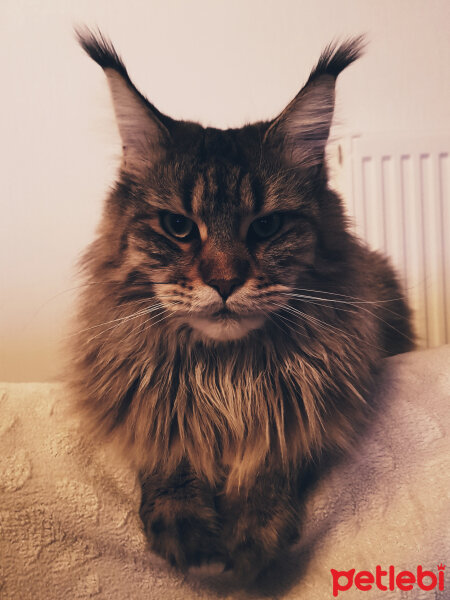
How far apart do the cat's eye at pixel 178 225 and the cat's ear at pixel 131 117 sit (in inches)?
4.5

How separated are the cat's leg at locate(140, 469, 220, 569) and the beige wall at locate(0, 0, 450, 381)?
111 cm

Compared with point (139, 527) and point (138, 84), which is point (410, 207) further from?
point (139, 527)

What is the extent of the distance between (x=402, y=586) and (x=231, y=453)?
1.08 ft

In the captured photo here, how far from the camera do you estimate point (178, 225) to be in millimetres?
949

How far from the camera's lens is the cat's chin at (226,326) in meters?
0.88

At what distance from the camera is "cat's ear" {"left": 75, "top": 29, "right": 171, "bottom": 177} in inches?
36.5

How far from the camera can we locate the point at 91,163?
187 centimetres

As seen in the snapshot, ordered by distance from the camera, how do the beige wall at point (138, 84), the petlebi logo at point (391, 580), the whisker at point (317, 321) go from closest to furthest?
the petlebi logo at point (391, 580), the whisker at point (317, 321), the beige wall at point (138, 84)

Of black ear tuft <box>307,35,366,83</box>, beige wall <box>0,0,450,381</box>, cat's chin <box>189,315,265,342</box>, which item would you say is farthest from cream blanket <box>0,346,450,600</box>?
beige wall <box>0,0,450,381</box>

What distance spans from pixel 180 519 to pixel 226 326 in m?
0.31

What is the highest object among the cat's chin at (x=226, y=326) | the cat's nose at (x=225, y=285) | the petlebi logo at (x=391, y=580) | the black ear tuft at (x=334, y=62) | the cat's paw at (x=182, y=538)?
the black ear tuft at (x=334, y=62)

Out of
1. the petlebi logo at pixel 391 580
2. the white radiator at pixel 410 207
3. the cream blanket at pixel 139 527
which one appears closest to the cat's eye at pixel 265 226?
the cream blanket at pixel 139 527

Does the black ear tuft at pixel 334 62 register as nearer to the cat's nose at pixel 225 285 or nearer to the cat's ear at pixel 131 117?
the cat's ear at pixel 131 117

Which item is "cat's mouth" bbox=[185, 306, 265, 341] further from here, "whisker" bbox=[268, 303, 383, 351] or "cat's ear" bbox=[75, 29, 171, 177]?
"cat's ear" bbox=[75, 29, 171, 177]
